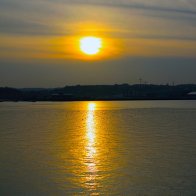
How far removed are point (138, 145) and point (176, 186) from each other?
17.6 ft

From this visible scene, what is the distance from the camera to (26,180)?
8914mm

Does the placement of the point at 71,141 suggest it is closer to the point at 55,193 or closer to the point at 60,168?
the point at 60,168

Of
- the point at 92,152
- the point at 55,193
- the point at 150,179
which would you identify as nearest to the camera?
the point at 55,193

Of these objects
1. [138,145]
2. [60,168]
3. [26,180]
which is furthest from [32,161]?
[138,145]

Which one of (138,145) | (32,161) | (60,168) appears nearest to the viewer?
(60,168)

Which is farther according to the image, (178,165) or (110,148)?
(110,148)

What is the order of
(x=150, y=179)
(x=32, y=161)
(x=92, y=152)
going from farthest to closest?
(x=92, y=152)
(x=32, y=161)
(x=150, y=179)

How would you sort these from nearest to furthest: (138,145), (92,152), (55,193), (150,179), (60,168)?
(55,193)
(150,179)
(60,168)
(92,152)
(138,145)

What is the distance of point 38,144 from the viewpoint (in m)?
14.2

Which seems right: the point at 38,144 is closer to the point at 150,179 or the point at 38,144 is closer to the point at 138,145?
the point at 138,145

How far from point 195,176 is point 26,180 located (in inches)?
130

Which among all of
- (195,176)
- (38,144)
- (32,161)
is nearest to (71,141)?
(38,144)

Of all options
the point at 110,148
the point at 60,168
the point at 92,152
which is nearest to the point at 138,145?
the point at 110,148

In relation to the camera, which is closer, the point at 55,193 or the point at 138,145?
the point at 55,193
